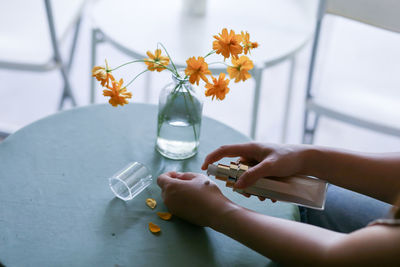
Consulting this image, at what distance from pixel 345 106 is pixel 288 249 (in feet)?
2.89

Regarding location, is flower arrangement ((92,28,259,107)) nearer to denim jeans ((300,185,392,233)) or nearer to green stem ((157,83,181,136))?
green stem ((157,83,181,136))

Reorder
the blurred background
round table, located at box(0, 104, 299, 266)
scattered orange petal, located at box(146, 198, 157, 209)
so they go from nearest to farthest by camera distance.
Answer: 1. round table, located at box(0, 104, 299, 266)
2. scattered orange petal, located at box(146, 198, 157, 209)
3. the blurred background

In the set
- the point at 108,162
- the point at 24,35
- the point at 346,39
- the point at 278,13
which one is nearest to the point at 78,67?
the point at 24,35

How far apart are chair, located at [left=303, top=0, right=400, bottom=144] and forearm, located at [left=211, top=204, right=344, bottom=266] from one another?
800 millimetres

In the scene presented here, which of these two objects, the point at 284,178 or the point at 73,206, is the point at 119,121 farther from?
the point at 284,178

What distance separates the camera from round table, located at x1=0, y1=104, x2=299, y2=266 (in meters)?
0.88

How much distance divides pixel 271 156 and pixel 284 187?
0.07m

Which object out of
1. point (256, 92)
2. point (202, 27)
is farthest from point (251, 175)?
point (202, 27)

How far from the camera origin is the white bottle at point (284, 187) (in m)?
0.90

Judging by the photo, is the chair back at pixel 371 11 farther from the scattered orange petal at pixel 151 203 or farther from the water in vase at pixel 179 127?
the scattered orange petal at pixel 151 203

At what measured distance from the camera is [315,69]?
5.42 ft

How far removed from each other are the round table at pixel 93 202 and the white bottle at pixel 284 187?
94 millimetres

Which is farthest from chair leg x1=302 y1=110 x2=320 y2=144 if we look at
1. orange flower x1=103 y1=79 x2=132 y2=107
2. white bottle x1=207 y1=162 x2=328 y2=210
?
orange flower x1=103 y1=79 x2=132 y2=107

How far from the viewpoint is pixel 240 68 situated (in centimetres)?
94
